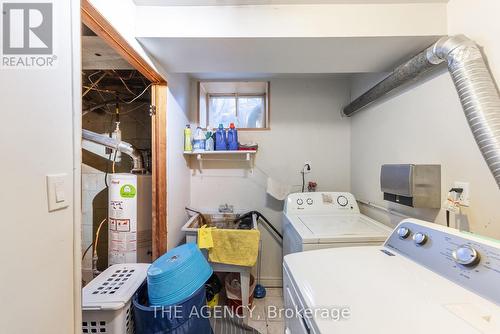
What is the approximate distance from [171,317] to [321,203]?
1.55 metres

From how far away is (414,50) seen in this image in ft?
4.81

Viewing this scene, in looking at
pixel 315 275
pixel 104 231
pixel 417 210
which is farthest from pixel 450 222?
pixel 104 231

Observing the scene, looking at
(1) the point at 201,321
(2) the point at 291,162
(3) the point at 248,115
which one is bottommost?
(1) the point at 201,321

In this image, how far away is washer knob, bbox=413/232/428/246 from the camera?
38.7 inches

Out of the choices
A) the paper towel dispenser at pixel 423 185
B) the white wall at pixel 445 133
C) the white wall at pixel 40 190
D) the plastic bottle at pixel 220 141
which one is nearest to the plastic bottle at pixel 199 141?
the plastic bottle at pixel 220 141

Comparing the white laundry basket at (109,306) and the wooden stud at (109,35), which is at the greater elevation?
the wooden stud at (109,35)

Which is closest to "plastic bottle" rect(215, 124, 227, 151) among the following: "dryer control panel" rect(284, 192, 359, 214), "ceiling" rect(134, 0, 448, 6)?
"dryer control panel" rect(284, 192, 359, 214)

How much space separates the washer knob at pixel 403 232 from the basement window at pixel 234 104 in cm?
174

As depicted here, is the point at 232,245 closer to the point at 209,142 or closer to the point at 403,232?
the point at 209,142

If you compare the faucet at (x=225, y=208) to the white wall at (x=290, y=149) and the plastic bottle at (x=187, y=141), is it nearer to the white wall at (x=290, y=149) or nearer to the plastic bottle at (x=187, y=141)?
the white wall at (x=290, y=149)

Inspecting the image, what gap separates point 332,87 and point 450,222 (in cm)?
182

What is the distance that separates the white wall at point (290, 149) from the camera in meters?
2.57

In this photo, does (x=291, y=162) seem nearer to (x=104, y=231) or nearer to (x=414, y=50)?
(x=414, y=50)

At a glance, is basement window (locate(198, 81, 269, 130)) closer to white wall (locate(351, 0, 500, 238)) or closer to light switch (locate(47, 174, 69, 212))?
white wall (locate(351, 0, 500, 238))
